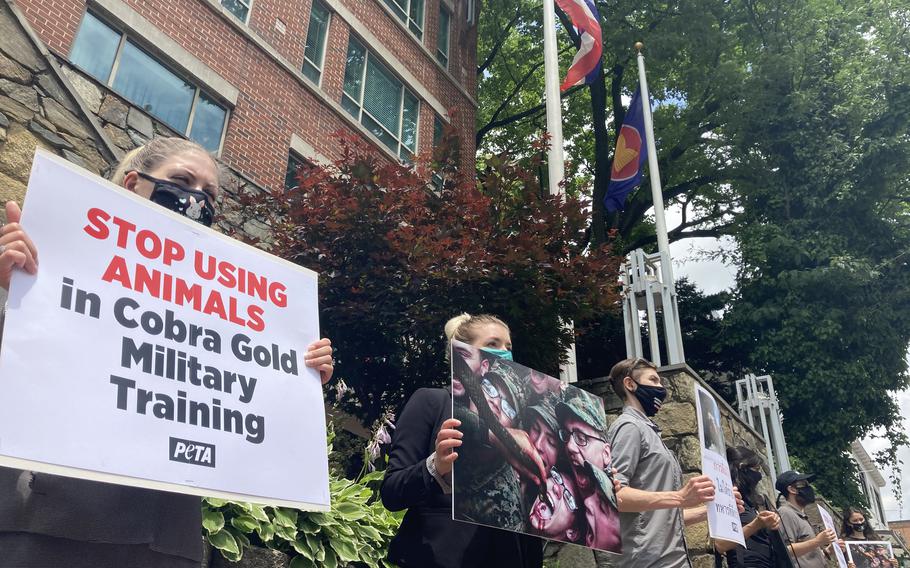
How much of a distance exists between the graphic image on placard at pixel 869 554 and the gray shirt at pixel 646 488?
169 inches

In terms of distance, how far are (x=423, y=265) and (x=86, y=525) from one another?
178 inches

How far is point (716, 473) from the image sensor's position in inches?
138

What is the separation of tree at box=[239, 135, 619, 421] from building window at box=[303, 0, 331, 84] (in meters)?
6.35

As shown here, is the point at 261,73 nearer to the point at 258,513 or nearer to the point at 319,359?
the point at 258,513

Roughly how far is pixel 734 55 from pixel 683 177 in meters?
3.57

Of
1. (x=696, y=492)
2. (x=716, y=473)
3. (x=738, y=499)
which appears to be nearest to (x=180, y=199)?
(x=696, y=492)

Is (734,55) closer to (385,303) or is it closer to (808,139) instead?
(808,139)

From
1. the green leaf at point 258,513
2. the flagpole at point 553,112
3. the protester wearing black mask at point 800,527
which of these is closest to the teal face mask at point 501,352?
the green leaf at point 258,513

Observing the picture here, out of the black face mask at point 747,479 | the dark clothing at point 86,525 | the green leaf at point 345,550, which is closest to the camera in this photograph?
the dark clothing at point 86,525

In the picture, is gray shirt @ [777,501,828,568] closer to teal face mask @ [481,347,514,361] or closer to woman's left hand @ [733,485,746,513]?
woman's left hand @ [733,485,746,513]

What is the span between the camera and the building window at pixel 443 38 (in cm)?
1672

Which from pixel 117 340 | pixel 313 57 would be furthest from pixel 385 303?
pixel 313 57

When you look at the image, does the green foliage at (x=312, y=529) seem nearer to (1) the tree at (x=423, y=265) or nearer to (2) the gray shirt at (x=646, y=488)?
(2) the gray shirt at (x=646, y=488)

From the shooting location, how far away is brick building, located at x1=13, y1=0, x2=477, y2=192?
868cm
